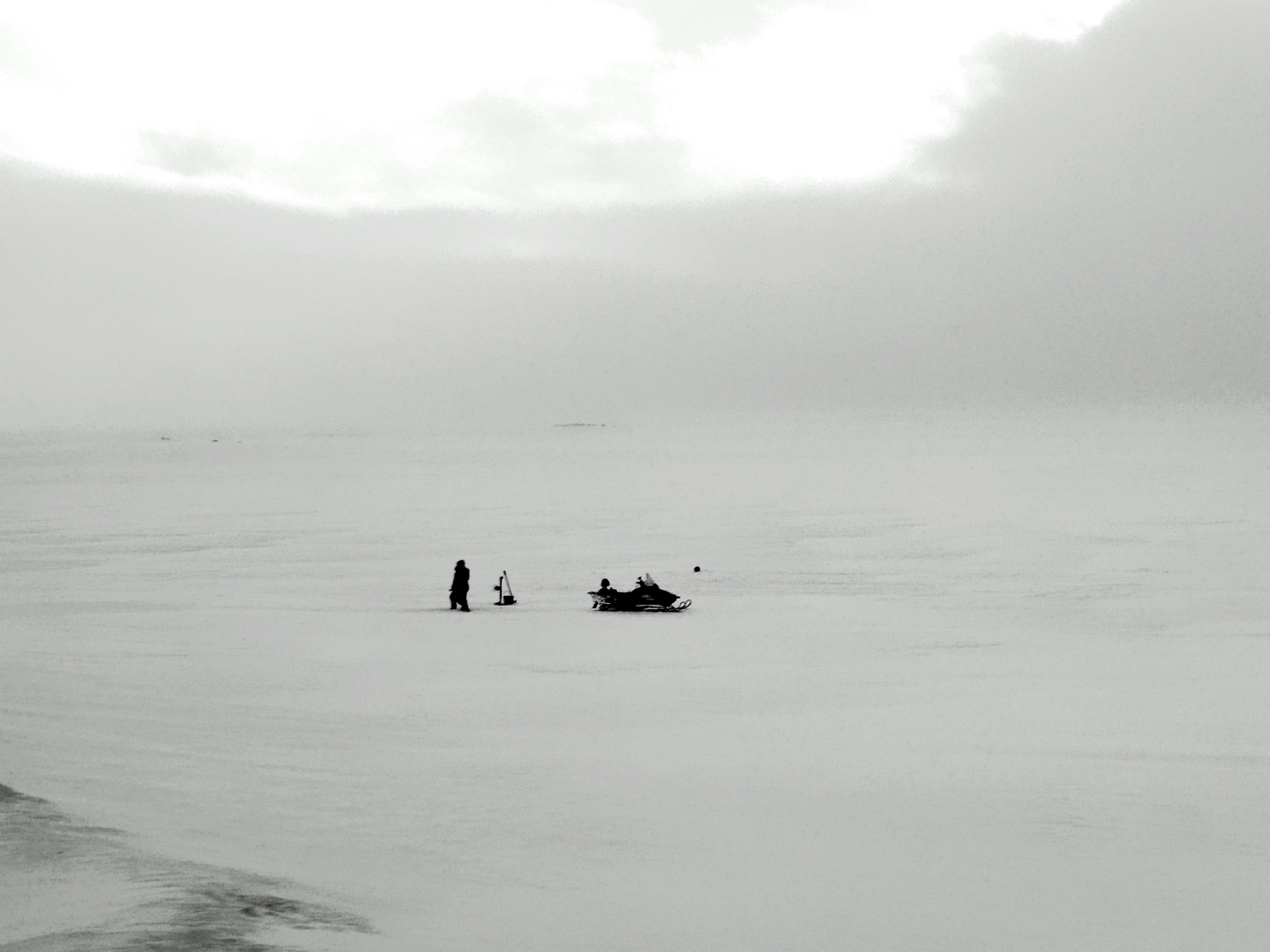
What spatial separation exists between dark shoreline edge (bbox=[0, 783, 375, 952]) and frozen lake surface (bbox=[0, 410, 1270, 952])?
43 mm

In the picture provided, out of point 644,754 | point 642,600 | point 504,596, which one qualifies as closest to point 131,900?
point 644,754

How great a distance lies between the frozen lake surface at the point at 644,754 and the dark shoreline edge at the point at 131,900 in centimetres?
4

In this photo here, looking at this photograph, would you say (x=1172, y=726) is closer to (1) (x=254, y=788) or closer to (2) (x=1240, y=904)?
(2) (x=1240, y=904)

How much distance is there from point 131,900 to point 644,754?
7.12 metres

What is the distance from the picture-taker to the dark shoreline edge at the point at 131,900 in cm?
1023

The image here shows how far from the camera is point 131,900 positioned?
1116 cm

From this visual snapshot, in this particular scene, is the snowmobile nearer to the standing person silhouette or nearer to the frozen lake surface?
the frozen lake surface

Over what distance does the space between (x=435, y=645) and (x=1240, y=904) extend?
16.6 metres

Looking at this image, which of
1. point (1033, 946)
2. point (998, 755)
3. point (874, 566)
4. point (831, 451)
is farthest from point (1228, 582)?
point (831, 451)

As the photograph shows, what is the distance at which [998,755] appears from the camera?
1648 centimetres

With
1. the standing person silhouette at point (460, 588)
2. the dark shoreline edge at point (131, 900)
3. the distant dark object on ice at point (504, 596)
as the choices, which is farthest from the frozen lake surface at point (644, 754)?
the standing person silhouette at point (460, 588)

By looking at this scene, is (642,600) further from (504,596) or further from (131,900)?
(131,900)

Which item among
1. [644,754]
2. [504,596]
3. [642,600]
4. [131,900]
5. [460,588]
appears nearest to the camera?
[131,900]

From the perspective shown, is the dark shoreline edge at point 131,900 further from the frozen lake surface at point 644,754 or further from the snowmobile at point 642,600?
the snowmobile at point 642,600
